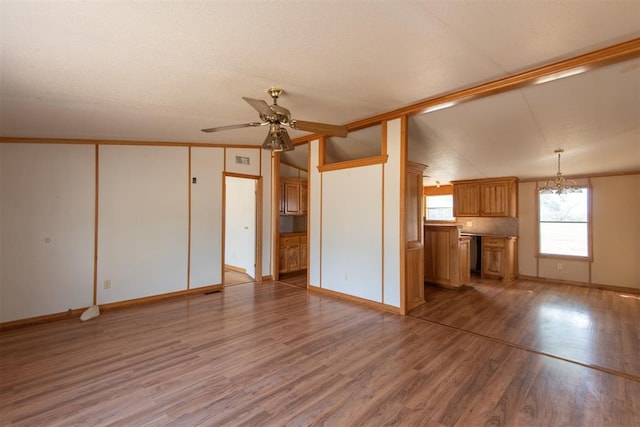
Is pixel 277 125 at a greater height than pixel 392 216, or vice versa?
pixel 277 125

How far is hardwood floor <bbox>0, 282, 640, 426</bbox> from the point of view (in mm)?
1995

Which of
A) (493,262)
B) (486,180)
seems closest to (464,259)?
(493,262)

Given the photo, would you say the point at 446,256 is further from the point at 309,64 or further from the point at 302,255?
the point at 309,64

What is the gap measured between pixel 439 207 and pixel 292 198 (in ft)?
13.4

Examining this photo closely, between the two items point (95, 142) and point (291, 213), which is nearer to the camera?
point (95, 142)

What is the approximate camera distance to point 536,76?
271 cm

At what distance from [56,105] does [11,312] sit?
265 centimetres

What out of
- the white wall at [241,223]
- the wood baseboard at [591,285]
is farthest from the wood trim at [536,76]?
the wood baseboard at [591,285]

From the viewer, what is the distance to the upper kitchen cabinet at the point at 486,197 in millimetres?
6371

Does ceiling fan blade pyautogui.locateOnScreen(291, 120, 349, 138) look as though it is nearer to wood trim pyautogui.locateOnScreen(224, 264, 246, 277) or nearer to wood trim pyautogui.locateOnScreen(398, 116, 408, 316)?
wood trim pyautogui.locateOnScreen(398, 116, 408, 316)

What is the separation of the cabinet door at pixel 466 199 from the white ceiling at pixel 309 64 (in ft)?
8.57

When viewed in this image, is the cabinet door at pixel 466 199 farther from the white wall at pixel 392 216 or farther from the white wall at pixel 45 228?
the white wall at pixel 45 228

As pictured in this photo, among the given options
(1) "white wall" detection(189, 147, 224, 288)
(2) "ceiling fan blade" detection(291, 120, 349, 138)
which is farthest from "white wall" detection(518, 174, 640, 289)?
(1) "white wall" detection(189, 147, 224, 288)

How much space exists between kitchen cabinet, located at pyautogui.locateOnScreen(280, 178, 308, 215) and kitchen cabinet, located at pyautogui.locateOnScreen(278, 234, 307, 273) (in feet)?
1.98
